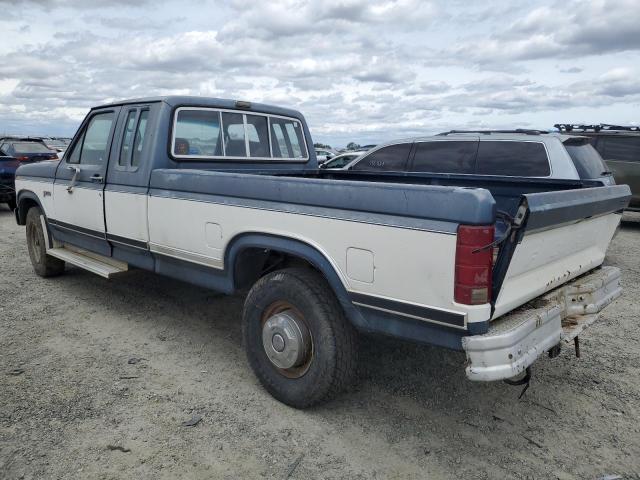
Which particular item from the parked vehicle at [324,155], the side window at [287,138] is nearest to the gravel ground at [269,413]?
the side window at [287,138]

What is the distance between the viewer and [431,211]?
2.41m

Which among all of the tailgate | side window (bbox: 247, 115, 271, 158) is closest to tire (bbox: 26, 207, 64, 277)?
side window (bbox: 247, 115, 271, 158)

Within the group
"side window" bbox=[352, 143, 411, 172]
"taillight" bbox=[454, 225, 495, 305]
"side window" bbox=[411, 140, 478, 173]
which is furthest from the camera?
"side window" bbox=[352, 143, 411, 172]

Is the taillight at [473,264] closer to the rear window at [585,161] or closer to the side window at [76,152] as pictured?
the side window at [76,152]

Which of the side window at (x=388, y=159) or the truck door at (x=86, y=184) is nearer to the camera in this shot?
the truck door at (x=86, y=184)

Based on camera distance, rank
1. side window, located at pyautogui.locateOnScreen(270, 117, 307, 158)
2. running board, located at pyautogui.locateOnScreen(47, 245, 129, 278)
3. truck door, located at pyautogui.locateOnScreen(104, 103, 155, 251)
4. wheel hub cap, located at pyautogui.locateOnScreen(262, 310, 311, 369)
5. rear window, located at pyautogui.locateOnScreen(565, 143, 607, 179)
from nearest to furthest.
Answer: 1. wheel hub cap, located at pyautogui.locateOnScreen(262, 310, 311, 369)
2. truck door, located at pyautogui.locateOnScreen(104, 103, 155, 251)
3. running board, located at pyautogui.locateOnScreen(47, 245, 129, 278)
4. side window, located at pyautogui.locateOnScreen(270, 117, 307, 158)
5. rear window, located at pyautogui.locateOnScreen(565, 143, 607, 179)

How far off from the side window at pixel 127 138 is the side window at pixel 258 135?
1036mm

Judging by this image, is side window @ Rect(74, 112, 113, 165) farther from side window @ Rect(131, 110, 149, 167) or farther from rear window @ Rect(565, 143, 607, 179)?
rear window @ Rect(565, 143, 607, 179)

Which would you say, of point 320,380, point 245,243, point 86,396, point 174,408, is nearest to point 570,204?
point 320,380

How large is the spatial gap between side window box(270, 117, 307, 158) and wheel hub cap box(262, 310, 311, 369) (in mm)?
2366

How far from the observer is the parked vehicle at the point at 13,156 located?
11078 millimetres

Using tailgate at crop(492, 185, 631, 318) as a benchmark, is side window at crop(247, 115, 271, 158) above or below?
above

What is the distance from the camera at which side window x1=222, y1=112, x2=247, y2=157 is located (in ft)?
15.2

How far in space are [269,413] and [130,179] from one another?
2.25m
